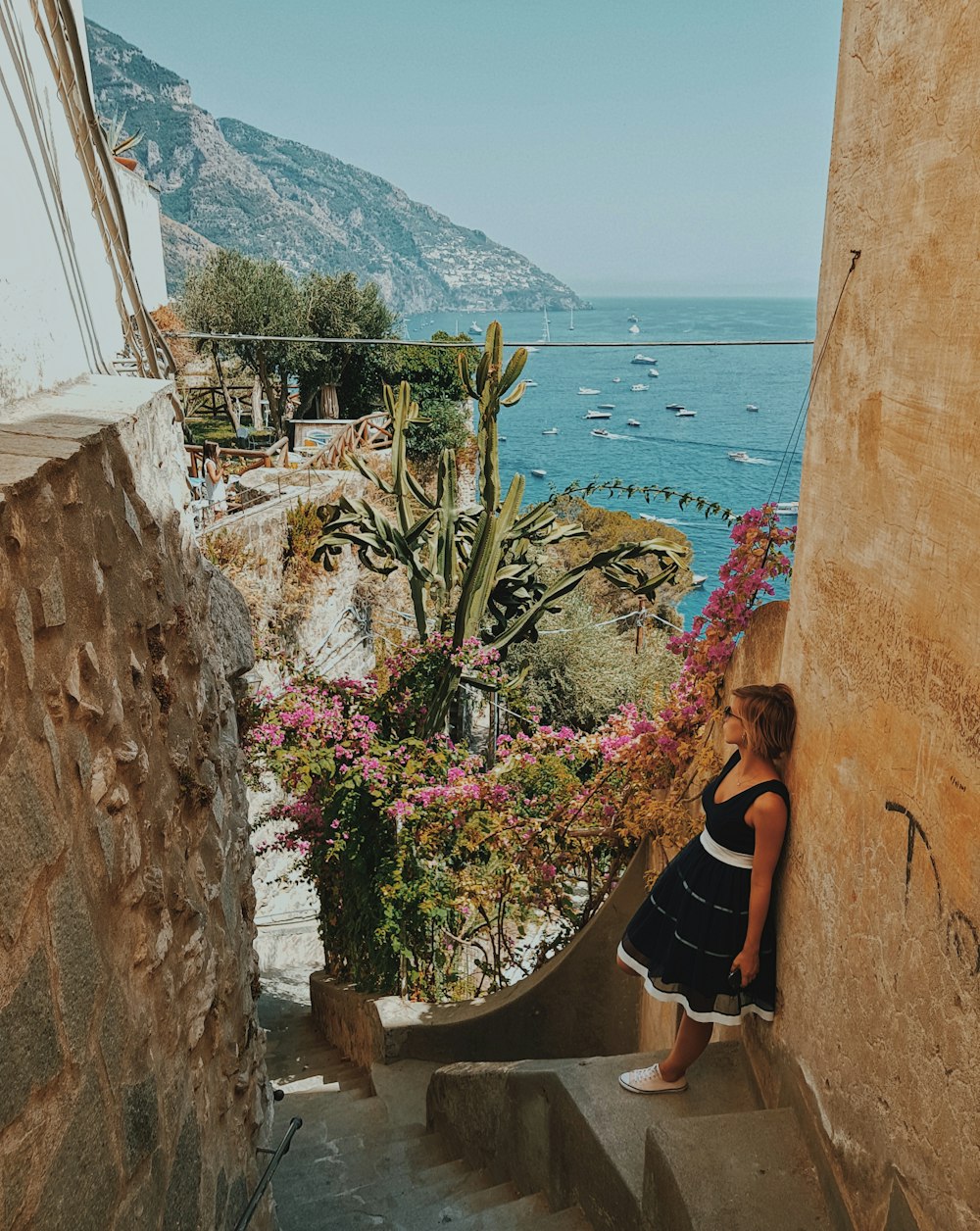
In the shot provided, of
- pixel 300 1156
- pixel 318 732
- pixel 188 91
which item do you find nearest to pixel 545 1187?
pixel 300 1156

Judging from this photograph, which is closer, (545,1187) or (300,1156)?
(545,1187)

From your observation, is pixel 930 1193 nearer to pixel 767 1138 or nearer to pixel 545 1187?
pixel 767 1138

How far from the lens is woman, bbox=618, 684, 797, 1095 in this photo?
3064 millimetres

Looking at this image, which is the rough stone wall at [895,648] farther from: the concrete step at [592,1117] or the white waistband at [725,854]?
the concrete step at [592,1117]

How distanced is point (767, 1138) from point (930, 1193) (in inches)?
34.8

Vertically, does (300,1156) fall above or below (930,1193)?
below

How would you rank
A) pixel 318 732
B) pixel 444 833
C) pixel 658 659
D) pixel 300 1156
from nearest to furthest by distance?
pixel 300 1156 → pixel 444 833 → pixel 318 732 → pixel 658 659

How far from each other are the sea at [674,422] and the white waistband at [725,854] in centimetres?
132

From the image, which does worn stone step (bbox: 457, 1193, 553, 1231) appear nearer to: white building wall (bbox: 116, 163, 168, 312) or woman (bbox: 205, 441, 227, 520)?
woman (bbox: 205, 441, 227, 520)

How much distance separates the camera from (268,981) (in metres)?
10.3

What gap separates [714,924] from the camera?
321cm

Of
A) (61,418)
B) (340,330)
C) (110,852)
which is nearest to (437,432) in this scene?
(340,330)

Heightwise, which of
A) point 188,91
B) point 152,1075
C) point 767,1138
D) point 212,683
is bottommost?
point 767,1138

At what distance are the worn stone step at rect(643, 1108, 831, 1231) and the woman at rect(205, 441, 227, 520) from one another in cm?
1032
